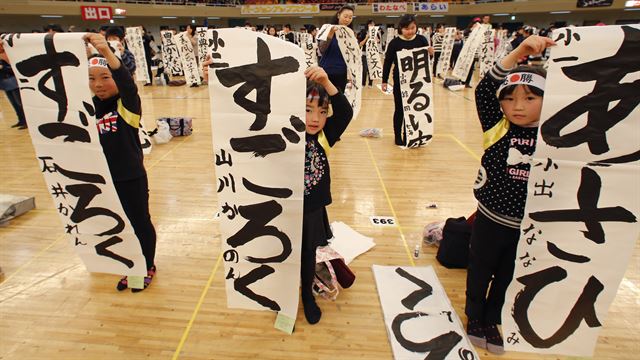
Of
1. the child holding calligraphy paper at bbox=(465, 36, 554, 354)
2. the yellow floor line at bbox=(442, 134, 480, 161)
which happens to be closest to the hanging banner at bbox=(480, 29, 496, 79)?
the yellow floor line at bbox=(442, 134, 480, 161)

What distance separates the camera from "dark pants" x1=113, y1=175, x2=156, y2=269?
2.06m

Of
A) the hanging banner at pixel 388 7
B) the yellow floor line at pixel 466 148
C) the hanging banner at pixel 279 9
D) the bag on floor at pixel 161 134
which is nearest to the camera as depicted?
the yellow floor line at pixel 466 148

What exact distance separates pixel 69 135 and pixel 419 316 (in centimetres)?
208

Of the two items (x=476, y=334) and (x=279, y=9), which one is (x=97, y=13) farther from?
(x=476, y=334)

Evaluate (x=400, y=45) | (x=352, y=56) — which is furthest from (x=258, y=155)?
(x=400, y=45)

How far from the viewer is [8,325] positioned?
6.72 feet

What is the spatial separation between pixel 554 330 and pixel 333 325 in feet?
3.57

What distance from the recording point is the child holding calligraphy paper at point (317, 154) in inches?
66.4

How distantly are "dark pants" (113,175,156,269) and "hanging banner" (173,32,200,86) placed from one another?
8.82m

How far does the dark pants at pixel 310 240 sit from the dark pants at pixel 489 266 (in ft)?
2.61

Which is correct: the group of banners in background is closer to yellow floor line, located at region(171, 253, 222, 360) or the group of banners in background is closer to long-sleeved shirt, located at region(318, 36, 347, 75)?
yellow floor line, located at region(171, 253, 222, 360)

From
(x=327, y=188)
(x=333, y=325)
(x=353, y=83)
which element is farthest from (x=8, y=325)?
(x=353, y=83)

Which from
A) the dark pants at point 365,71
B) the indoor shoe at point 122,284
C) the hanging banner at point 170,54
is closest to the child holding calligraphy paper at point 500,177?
the indoor shoe at point 122,284

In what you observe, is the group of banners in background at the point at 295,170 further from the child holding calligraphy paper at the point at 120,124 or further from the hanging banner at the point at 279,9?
the hanging banner at the point at 279,9
